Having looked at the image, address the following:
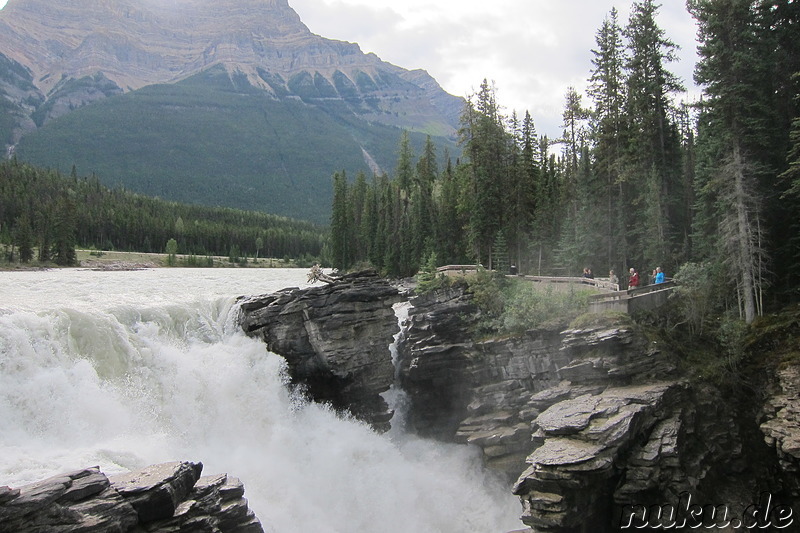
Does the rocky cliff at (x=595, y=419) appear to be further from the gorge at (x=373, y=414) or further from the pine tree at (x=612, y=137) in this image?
the pine tree at (x=612, y=137)

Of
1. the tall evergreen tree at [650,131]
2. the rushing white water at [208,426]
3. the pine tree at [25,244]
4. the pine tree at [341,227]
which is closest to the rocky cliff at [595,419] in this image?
the rushing white water at [208,426]

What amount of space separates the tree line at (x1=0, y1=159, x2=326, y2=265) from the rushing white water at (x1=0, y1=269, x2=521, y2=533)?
5507cm

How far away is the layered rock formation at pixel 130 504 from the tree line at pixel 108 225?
74622 millimetres

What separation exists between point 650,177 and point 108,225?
111216mm

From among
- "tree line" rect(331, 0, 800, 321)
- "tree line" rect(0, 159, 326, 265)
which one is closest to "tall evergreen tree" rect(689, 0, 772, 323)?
"tree line" rect(331, 0, 800, 321)

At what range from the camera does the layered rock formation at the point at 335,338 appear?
3547cm

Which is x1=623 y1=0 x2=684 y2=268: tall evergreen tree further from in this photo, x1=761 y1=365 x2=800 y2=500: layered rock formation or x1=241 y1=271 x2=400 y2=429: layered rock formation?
x1=241 y1=271 x2=400 y2=429: layered rock formation

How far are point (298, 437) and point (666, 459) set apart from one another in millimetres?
18693

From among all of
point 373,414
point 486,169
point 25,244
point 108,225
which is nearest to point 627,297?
point 373,414

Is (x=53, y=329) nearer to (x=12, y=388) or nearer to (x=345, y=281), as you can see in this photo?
(x=12, y=388)

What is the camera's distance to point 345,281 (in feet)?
126

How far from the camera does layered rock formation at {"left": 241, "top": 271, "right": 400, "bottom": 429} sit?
3547 centimetres

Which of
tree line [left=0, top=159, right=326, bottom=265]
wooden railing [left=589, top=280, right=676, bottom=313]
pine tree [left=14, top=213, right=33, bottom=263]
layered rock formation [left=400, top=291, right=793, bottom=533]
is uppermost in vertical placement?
tree line [left=0, top=159, right=326, bottom=265]

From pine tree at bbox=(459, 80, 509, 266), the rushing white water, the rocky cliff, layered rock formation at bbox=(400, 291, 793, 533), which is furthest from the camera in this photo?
pine tree at bbox=(459, 80, 509, 266)
